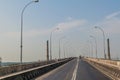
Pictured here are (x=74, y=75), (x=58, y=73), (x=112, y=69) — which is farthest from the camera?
(x=58, y=73)

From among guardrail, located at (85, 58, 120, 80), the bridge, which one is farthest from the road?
guardrail, located at (85, 58, 120, 80)

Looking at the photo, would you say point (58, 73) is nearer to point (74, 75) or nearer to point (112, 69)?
point (74, 75)

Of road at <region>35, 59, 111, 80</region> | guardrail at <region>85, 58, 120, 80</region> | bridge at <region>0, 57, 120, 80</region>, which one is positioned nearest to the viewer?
bridge at <region>0, 57, 120, 80</region>

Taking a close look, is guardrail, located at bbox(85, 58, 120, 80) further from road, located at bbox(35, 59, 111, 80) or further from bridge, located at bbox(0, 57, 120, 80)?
road, located at bbox(35, 59, 111, 80)

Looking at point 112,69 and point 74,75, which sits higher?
point 112,69

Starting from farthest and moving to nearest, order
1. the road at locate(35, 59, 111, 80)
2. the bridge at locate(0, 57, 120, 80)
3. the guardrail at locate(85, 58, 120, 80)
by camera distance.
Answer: the guardrail at locate(85, 58, 120, 80) → the road at locate(35, 59, 111, 80) → the bridge at locate(0, 57, 120, 80)

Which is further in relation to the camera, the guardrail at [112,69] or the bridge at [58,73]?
the guardrail at [112,69]

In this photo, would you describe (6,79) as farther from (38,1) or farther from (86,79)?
(38,1)

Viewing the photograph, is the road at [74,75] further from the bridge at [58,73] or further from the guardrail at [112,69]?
the guardrail at [112,69]

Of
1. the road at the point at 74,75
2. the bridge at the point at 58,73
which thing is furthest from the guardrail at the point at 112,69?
the road at the point at 74,75

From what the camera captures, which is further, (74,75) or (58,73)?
(58,73)

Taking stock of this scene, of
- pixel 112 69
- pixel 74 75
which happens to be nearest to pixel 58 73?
pixel 74 75

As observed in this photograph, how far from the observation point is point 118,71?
35031mm

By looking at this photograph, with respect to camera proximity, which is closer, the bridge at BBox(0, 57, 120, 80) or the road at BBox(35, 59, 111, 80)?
the bridge at BBox(0, 57, 120, 80)
